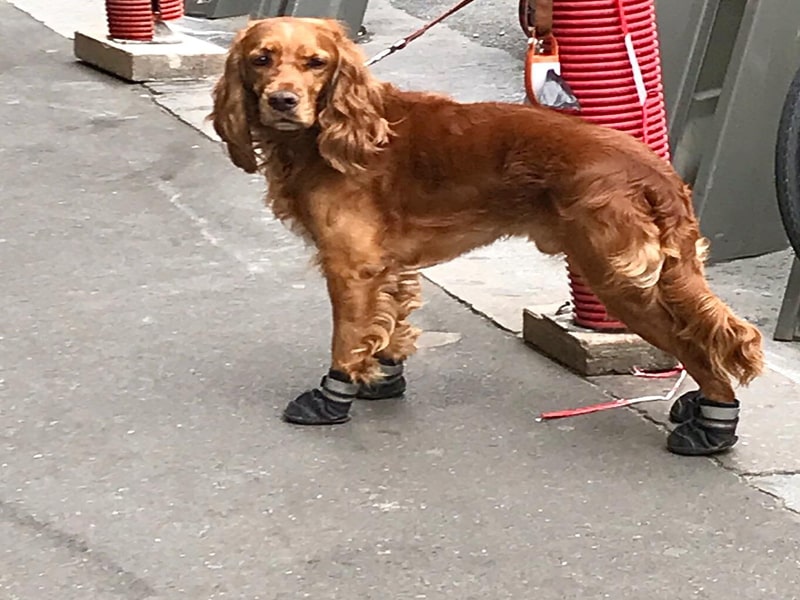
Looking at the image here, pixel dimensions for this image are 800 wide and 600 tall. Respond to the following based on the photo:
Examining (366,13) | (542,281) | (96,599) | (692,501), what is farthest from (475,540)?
(366,13)

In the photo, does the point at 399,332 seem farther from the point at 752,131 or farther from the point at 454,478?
the point at 752,131

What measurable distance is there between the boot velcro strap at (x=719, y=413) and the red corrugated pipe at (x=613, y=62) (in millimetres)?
495

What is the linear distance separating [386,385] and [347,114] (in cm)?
97

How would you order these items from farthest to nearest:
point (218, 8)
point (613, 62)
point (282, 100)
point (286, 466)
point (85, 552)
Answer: point (218, 8)
point (613, 62)
point (286, 466)
point (282, 100)
point (85, 552)

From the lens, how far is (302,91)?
427 cm

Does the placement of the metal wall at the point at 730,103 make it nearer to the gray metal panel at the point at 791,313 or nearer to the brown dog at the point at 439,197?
the gray metal panel at the point at 791,313

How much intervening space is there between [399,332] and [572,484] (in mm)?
911

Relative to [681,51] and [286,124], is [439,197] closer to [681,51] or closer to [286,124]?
[286,124]

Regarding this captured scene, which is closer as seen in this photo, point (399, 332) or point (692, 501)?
point (692, 501)

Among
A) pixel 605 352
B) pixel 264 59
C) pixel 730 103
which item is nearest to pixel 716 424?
pixel 605 352

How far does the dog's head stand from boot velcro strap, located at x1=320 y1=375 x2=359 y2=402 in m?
0.69

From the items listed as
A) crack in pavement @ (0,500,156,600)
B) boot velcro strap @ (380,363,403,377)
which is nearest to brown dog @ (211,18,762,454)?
boot velcro strap @ (380,363,403,377)

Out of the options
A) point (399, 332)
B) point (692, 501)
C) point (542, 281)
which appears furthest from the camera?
point (542, 281)

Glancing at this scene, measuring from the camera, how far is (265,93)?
4.25 metres
